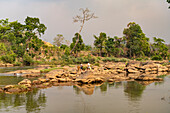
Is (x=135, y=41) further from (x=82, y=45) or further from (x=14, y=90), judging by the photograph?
(x=14, y=90)

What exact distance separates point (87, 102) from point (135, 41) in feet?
193

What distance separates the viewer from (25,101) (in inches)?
537

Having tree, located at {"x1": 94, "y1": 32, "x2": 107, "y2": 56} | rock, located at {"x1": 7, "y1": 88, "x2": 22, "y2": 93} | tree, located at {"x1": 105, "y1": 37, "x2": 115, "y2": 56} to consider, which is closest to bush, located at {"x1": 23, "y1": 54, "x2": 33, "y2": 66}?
tree, located at {"x1": 94, "y1": 32, "x2": 107, "y2": 56}

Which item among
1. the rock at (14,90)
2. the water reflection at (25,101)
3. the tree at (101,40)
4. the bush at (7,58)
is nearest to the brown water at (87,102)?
the water reflection at (25,101)

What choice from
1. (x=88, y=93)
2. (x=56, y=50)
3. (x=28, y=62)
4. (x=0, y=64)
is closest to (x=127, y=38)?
(x=56, y=50)

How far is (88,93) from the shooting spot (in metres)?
16.1

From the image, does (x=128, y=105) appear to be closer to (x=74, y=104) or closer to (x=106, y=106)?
(x=106, y=106)

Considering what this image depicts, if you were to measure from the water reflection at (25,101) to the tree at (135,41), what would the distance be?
5721cm

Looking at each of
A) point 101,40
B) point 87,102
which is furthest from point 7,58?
point 87,102

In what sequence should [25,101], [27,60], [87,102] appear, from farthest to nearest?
[27,60] → [25,101] → [87,102]

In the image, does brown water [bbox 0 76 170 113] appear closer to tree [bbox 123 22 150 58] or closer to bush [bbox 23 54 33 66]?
bush [bbox 23 54 33 66]

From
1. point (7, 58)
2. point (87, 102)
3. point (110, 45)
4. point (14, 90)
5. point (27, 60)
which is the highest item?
point (110, 45)

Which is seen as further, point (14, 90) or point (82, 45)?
point (82, 45)

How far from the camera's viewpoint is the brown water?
457 inches
